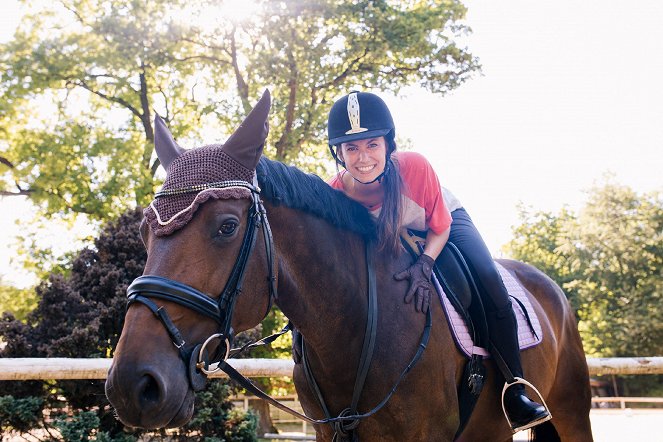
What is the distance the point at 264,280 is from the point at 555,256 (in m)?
46.9

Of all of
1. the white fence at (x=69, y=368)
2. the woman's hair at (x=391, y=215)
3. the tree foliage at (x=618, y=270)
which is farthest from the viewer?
the tree foliage at (x=618, y=270)

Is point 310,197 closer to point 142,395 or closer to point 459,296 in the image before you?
point 459,296

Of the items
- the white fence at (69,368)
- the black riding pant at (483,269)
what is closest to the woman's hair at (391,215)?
the black riding pant at (483,269)

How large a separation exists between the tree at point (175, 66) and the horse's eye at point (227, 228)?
1448 cm

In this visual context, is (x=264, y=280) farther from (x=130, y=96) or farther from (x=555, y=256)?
(x=555, y=256)

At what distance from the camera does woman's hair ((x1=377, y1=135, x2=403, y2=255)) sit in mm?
2893

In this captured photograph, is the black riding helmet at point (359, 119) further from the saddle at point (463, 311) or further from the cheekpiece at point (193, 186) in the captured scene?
the cheekpiece at point (193, 186)

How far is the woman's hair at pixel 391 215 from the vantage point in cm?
289

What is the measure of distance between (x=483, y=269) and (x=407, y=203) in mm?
620

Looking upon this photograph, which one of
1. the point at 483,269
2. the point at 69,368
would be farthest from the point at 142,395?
the point at 69,368

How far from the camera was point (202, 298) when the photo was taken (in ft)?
6.68

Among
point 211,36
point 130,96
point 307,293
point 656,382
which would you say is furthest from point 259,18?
point 656,382

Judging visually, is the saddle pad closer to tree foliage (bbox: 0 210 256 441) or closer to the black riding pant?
the black riding pant

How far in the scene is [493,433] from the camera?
10.8ft
